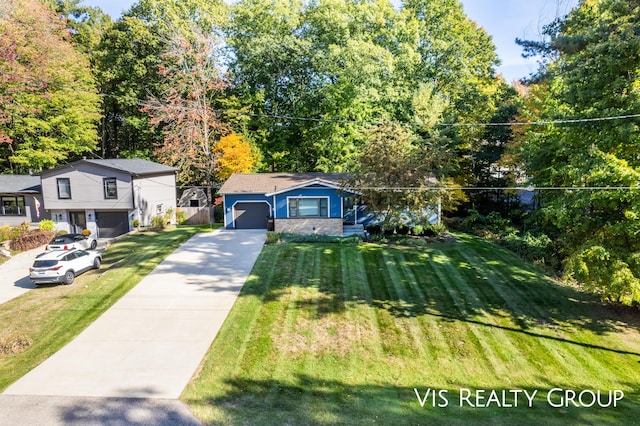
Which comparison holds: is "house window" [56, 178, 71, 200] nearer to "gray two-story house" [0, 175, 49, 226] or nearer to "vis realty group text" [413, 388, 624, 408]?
"gray two-story house" [0, 175, 49, 226]

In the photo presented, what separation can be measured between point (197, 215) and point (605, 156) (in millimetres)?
26037

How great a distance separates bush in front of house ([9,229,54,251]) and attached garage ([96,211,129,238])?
330 cm

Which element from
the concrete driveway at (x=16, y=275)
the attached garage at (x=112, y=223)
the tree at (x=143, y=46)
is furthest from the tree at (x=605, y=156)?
the tree at (x=143, y=46)

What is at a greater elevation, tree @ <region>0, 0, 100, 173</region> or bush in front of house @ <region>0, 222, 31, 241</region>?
tree @ <region>0, 0, 100, 173</region>

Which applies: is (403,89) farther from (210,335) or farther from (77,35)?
(77,35)

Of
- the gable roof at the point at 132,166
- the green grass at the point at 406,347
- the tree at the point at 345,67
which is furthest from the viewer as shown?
the tree at the point at 345,67

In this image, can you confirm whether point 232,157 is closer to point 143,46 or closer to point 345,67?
point 345,67

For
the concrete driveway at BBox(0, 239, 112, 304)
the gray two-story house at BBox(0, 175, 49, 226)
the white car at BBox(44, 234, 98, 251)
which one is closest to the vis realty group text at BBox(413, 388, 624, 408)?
the concrete driveway at BBox(0, 239, 112, 304)

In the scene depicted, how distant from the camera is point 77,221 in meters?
27.2

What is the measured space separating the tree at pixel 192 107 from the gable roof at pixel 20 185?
9.06 meters

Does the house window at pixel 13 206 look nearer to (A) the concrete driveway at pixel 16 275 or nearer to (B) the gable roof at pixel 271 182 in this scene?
(A) the concrete driveway at pixel 16 275

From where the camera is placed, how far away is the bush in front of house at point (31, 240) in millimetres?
22281

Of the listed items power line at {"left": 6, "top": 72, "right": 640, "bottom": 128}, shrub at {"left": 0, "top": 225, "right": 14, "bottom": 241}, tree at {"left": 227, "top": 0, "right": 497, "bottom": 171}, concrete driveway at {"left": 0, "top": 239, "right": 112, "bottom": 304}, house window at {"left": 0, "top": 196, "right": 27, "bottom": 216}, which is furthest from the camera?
tree at {"left": 227, "top": 0, "right": 497, "bottom": 171}

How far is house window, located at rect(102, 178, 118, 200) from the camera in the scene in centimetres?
2600
